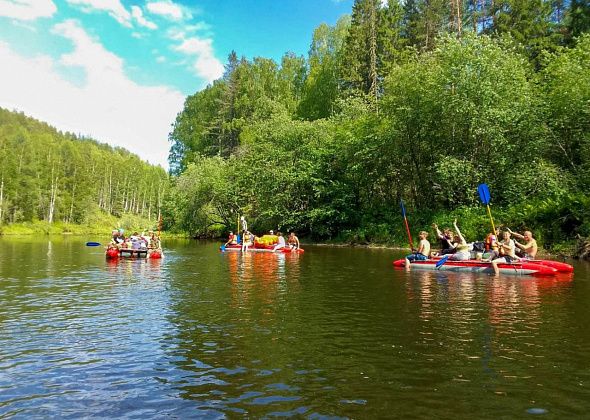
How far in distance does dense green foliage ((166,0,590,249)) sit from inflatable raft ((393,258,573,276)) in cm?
1159

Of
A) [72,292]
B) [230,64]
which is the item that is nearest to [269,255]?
[72,292]

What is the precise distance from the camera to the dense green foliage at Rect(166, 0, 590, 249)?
32188mm

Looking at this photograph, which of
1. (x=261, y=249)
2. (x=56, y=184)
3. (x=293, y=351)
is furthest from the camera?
(x=56, y=184)

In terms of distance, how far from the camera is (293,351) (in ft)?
27.5

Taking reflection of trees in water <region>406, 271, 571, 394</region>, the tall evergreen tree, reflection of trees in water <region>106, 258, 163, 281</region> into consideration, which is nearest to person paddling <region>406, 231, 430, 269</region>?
reflection of trees in water <region>406, 271, 571, 394</region>

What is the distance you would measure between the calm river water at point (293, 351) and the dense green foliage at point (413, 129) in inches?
718

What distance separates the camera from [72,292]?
565 inches

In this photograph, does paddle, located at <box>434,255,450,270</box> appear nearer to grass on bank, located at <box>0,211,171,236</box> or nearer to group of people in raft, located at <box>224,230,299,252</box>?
group of people in raft, located at <box>224,230,299,252</box>

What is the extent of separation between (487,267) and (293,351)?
1410 cm

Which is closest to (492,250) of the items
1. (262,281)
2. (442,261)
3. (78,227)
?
(442,261)

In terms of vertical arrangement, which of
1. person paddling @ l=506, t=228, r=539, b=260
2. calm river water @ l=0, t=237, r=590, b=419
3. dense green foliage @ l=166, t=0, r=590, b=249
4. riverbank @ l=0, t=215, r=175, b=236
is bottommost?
calm river water @ l=0, t=237, r=590, b=419

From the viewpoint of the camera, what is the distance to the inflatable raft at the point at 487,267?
61.7ft

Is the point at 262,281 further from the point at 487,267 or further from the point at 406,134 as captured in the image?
the point at 406,134

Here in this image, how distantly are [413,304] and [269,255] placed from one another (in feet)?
61.0
